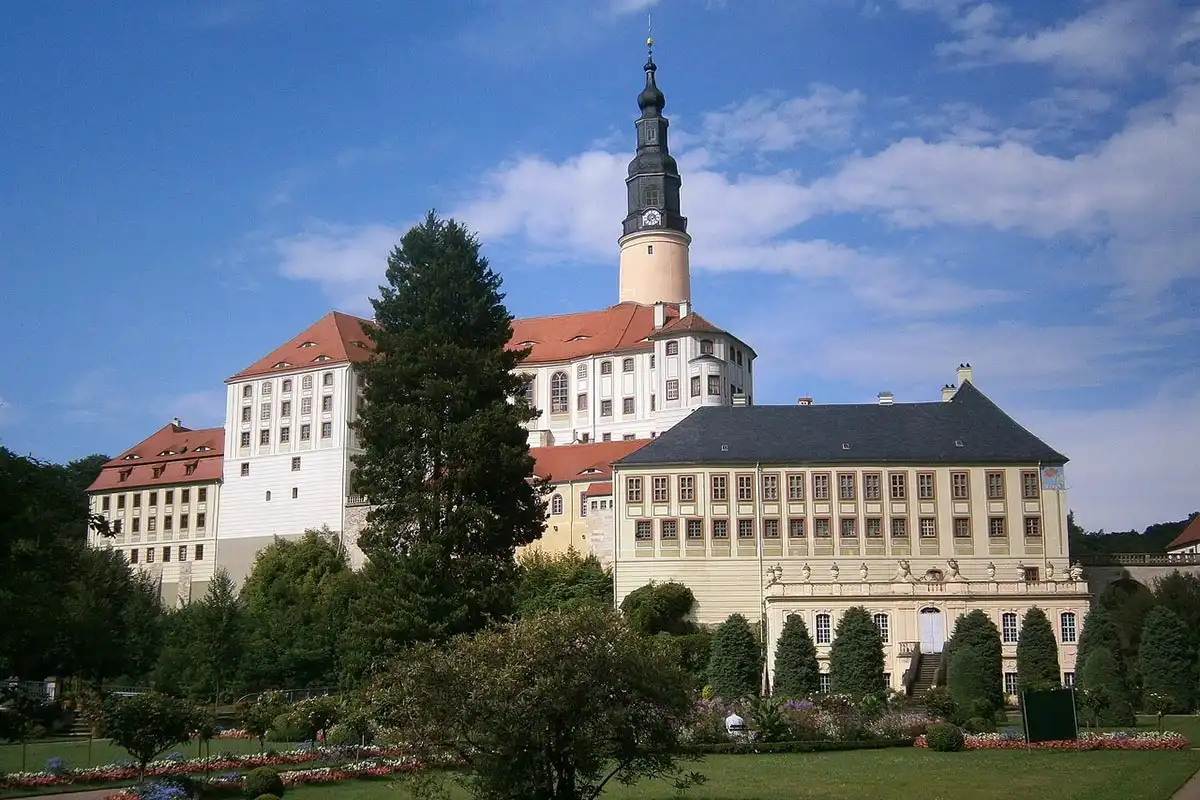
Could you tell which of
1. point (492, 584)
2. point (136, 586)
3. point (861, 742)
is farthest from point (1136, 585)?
point (136, 586)

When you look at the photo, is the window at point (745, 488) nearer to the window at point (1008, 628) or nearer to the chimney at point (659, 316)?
the window at point (1008, 628)

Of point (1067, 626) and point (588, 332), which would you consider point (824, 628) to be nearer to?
point (1067, 626)

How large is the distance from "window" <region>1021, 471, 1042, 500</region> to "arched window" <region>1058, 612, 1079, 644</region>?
718 centimetres

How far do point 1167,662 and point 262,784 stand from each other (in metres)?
34.1

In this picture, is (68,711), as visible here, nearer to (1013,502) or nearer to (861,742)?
(861,742)

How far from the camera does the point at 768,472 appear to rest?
57312 millimetres

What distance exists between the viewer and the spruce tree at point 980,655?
43.9m

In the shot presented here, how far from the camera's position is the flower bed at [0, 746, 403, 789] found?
25.5m

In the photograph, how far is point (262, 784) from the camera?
22.3 metres

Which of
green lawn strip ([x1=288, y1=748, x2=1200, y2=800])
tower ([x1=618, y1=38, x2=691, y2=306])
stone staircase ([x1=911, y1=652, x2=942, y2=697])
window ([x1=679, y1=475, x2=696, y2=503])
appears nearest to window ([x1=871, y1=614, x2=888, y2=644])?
stone staircase ([x1=911, y1=652, x2=942, y2=697])

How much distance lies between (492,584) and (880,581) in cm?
2295

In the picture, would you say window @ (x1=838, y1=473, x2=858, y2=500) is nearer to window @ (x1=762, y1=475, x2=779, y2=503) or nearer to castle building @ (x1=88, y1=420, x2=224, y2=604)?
window @ (x1=762, y1=475, x2=779, y2=503)

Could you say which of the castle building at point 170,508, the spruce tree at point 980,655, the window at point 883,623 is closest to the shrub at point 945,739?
the spruce tree at point 980,655

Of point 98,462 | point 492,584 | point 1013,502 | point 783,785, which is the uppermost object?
point 98,462
